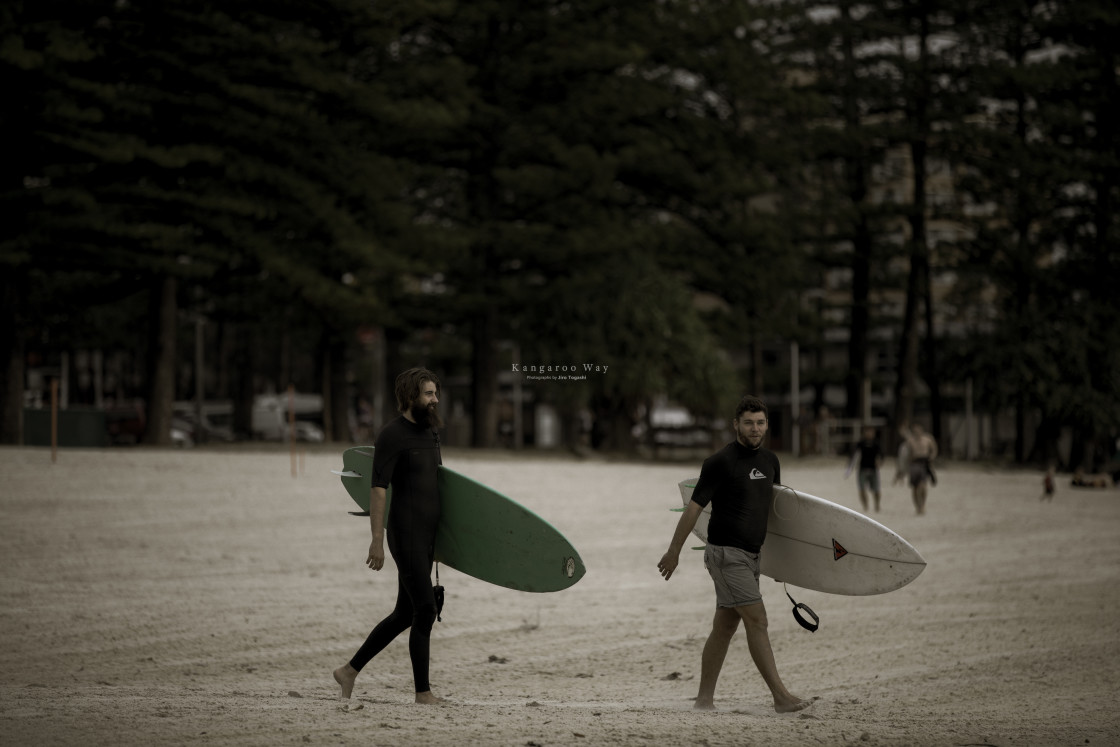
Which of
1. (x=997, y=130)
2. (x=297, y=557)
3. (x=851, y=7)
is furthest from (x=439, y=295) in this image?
(x=297, y=557)

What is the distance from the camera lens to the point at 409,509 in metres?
6.83

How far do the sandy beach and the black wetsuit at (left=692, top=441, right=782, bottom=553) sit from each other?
934 mm

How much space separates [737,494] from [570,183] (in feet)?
89.2

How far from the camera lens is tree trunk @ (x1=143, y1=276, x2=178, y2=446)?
28656 mm

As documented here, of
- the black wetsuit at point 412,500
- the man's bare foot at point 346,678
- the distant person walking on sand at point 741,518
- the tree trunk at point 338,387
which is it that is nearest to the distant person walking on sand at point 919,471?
the distant person walking on sand at point 741,518

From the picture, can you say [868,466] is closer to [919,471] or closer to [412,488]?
[919,471]

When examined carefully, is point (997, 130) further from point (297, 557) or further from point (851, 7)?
point (297, 557)

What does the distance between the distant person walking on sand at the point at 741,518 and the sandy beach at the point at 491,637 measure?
21.2 inches

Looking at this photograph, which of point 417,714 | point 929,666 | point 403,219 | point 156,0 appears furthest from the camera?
point 403,219

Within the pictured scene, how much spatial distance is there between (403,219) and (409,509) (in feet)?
79.4

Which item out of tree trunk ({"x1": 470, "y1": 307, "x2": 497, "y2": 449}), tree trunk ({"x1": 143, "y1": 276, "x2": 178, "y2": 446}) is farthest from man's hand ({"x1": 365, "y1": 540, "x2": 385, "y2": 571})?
tree trunk ({"x1": 470, "y1": 307, "x2": 497, "y2": 449})

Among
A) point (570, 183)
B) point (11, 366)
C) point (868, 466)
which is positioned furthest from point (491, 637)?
point (570, 183)

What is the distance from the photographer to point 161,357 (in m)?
28.9

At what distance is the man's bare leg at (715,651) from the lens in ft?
23.3
